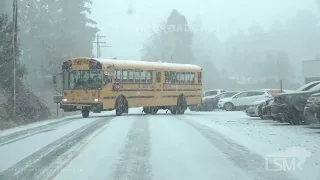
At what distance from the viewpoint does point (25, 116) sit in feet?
87.1

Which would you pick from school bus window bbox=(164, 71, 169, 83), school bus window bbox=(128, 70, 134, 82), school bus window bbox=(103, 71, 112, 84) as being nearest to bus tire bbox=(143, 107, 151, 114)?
school bus window bbox=(164, 71, 169, 83)

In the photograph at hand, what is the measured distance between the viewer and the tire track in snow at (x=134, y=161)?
8.55 metres

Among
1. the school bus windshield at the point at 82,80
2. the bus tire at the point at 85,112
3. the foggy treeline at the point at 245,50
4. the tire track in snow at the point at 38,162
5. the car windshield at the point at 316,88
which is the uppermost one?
the foggy treeline at the point at 245,50

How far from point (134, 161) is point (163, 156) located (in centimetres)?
93

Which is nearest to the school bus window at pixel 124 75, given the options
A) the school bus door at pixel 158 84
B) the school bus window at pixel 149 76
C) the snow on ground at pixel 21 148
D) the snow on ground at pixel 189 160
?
the school bus window at pixel 149 76

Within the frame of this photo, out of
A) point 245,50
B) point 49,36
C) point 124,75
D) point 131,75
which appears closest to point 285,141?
point 124,75

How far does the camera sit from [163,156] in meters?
10.8

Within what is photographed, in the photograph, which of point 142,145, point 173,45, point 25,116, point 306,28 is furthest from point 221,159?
point 173,45

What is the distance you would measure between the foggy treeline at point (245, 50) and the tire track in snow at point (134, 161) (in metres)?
36.4

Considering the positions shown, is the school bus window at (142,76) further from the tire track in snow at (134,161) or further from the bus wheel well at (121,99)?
the tire track in snow at (134,161)

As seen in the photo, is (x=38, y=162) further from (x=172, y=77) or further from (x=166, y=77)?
(x=172, y=77)

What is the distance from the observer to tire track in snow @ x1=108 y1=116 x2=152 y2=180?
855 centimetres

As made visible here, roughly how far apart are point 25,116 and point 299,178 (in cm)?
2063

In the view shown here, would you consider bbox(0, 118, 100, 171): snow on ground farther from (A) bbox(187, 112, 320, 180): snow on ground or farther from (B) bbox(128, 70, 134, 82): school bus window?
(B) bbox(128, 70, 134, 82): school bus window
